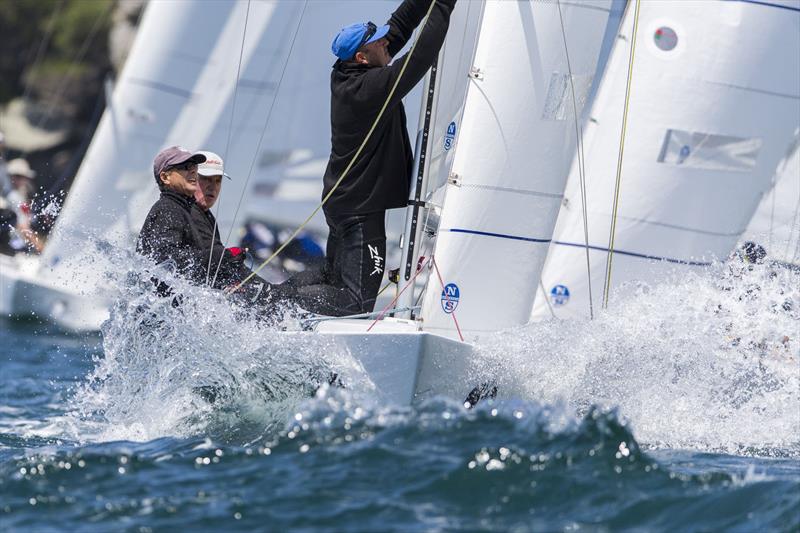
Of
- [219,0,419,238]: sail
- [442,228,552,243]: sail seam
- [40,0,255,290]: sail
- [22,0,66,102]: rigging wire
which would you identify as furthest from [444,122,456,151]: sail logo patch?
[22,0,66,102]: rigging wire

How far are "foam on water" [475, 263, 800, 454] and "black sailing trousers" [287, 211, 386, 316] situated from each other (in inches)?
25.6

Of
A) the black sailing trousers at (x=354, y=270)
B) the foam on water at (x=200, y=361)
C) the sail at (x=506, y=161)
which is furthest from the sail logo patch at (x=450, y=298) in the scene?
the foam on water at (x=200, y=361)

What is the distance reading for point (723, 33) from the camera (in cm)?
773

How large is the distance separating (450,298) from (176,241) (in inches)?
47.0

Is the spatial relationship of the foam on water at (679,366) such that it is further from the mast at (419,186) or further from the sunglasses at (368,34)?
the sunglasses at (368,34)

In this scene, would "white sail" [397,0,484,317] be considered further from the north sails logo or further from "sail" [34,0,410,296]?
"sail" [34,0,410,296]

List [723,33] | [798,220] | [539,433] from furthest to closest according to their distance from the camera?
[798,220], [723,33], [539,433]

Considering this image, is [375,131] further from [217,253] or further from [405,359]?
[405,359]

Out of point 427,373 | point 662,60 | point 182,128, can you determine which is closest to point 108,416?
point 427,373

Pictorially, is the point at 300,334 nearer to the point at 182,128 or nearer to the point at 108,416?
the point at 108,416

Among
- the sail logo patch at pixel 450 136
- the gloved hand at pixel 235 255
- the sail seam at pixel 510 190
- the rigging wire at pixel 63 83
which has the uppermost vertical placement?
the rigging wire at pixel 63 83

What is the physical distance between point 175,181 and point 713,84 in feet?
13.2

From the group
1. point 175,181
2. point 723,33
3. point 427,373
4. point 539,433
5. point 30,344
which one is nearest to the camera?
point 539,433

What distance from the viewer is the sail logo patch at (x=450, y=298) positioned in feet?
17.3
